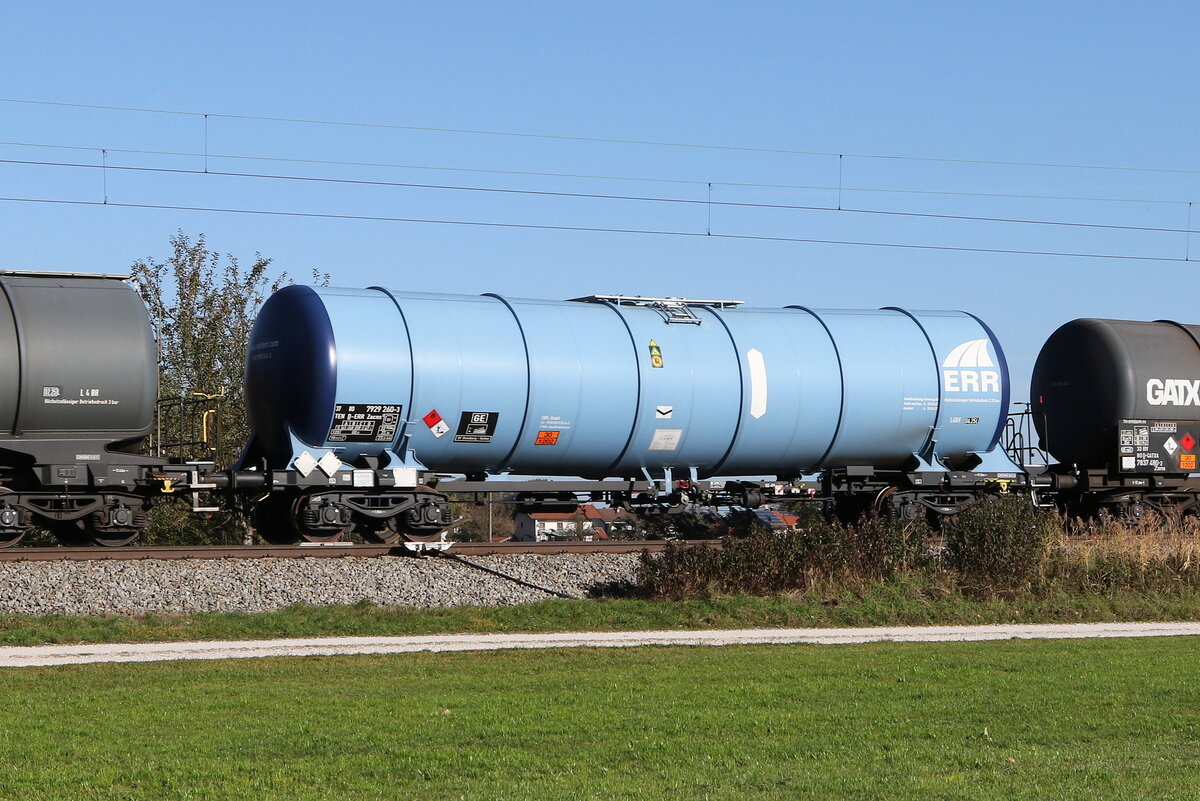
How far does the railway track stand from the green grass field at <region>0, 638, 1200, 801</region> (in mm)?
6039

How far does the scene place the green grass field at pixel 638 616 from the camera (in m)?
14.7

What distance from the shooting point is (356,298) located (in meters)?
19.7

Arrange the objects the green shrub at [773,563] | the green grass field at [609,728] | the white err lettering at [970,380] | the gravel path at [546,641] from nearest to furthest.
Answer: the green grass field at [609,728]
the gravel path at [546,641]
the green shrub at [773,563]
the white err lettering at [970,380]

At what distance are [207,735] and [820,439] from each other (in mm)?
15015

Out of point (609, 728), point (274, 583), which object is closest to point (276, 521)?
point (274, 583)

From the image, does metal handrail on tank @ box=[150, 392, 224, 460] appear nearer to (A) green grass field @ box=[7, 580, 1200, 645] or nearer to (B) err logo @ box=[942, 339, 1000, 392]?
(A) green grass field @ box=[7, 580, 1200, 645]

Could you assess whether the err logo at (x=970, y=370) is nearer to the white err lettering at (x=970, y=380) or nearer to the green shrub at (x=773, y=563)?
the white err lettering at (x=970, y=380)

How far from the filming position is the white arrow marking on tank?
21.7m

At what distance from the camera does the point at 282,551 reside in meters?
18.8

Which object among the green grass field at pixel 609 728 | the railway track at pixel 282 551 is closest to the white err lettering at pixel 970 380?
the railway track at pixel 282 551

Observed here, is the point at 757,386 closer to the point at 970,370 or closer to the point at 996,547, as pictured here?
the point at 970,370

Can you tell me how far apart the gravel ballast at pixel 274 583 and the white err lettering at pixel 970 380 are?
23.6 feet

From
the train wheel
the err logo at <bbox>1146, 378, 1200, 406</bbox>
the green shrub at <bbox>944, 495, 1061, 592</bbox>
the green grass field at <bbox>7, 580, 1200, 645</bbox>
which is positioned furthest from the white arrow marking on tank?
the err logo at <bbox>1146, 378, 1200, 406</bbox>

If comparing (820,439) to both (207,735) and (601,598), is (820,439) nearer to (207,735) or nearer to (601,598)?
(601,598)
